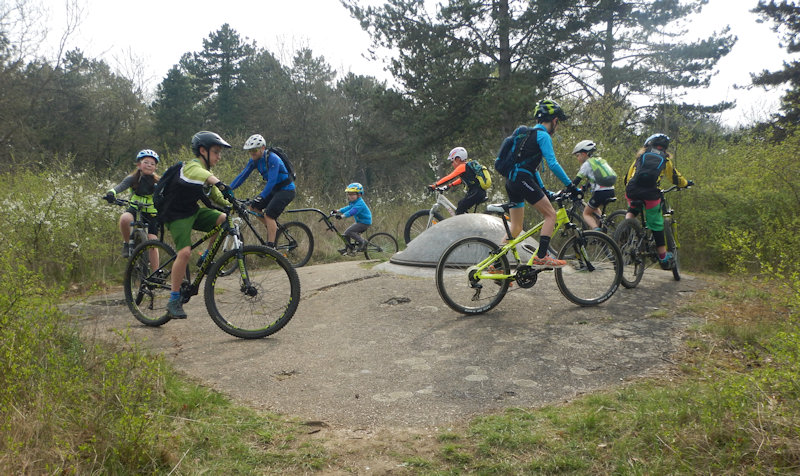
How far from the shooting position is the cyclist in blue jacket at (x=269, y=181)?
24.1 ft

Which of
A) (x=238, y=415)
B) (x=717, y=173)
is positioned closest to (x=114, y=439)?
(x=238, y=415)

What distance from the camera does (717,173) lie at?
1016 cm

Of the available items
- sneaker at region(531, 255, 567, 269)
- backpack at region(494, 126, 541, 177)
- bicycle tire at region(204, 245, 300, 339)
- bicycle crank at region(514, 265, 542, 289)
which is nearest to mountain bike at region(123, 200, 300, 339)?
bicycle tire at region(204, 245, 300, 339)

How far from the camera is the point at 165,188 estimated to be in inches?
195

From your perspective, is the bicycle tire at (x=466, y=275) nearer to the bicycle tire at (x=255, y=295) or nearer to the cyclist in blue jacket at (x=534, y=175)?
the cyclist in blue jacket at (x=534, y=175)

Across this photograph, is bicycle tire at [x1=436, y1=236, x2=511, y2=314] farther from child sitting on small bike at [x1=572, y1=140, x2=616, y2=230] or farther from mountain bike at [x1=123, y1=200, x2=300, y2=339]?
child sitting on small bike at [x1=572, y1=140, x2=616, y2=230]

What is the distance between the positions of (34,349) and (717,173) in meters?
11.2

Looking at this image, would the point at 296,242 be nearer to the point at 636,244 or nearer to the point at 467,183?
the point at 467,183

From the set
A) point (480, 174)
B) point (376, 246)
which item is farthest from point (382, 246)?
point (480, 174)

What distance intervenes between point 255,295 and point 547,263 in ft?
9.81

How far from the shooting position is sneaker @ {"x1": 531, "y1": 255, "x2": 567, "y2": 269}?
540 centimetres

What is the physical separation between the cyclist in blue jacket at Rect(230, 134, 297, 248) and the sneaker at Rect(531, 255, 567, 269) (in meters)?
3.91

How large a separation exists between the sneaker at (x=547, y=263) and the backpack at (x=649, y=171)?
2.21m

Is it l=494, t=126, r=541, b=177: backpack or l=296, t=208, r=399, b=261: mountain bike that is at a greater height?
l=494, t=126, r=541, b=177: backpack
